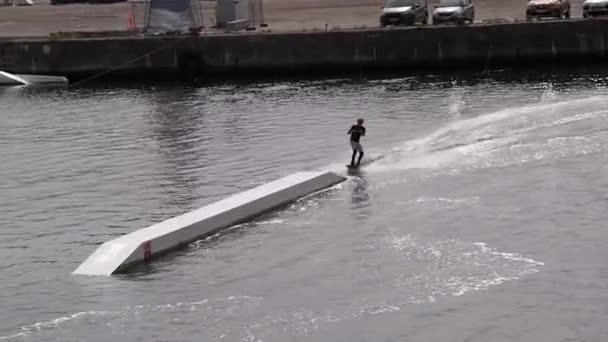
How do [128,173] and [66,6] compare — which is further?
[66,6]

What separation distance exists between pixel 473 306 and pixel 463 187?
12.0 metres

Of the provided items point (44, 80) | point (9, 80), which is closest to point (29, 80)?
point (44, 80)

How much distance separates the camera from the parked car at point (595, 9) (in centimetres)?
7150

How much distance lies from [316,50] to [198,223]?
3864 cm

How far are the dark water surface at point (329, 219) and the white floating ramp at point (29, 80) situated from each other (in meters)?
12.3

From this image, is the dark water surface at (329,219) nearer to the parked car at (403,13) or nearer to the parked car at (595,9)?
the parked car at (595,9)

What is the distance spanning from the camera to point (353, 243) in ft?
112

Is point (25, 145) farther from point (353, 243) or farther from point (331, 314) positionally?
point (331, 314)

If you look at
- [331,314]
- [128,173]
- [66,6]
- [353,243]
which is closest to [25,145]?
[128,173]

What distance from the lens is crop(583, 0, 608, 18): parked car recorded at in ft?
235

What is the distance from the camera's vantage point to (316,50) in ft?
239

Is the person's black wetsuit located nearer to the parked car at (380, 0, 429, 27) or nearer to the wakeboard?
the wakeboard

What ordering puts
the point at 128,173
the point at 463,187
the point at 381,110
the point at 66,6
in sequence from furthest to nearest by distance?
→ the point at 66,6 < the point at 381,110 < the point at 128,173 < the point at 463,187

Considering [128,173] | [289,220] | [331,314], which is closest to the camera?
[331,314]
